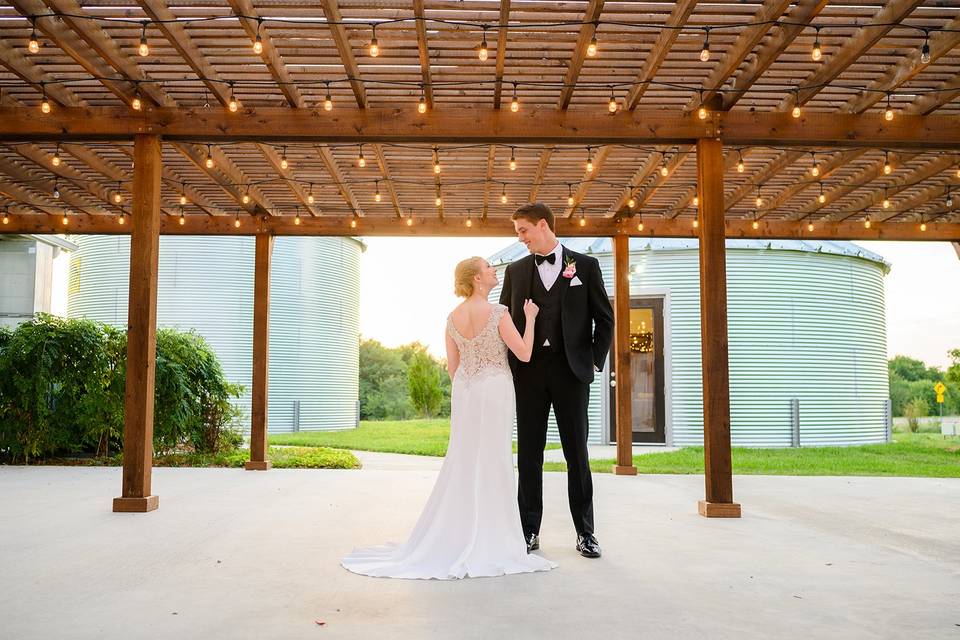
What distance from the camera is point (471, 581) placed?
3604mm

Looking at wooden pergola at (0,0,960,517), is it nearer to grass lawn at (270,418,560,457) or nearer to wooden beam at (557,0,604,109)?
wooden beam at (557,0,604,109)

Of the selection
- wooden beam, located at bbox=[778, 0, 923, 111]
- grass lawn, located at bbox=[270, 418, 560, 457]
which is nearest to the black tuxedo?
wooden beam, located at bbox=[778, 0, 923, 111]

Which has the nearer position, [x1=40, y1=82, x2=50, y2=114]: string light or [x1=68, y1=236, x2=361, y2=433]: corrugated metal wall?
[x1=40, y1=82, x2=50, y2=114]: string light

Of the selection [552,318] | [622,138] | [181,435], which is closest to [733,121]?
[622,138]

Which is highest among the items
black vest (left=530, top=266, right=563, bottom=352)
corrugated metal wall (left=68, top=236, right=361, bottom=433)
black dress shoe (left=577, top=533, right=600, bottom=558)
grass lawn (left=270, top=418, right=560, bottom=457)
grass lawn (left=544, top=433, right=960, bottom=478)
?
corrugated metal wall (left=68, top=236, right=361, bottom=433)

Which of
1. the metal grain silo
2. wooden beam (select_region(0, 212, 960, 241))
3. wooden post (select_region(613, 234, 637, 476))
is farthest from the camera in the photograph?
the metal grain silo

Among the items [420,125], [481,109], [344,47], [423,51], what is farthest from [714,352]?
[344,47]

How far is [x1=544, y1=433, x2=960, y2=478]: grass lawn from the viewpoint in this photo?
32.0 feet

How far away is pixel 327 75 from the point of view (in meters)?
5.82

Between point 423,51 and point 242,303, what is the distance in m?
11.9

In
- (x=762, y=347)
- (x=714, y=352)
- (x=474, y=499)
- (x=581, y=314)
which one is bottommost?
(x=474, y=499)

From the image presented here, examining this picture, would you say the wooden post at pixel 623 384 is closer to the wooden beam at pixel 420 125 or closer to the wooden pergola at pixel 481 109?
the wooden pergola at pixel 481 109

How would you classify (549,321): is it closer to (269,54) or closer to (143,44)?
(269,54)

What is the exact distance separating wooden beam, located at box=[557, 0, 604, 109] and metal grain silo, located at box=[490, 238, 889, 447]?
7911 mm
